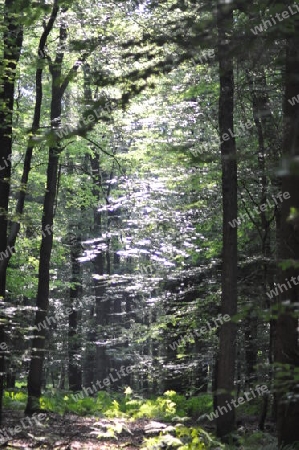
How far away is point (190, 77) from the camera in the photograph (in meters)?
11.8

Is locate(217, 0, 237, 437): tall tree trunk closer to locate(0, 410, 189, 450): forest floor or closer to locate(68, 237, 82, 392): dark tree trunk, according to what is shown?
locate(0, 410, 189, 450): forest floor

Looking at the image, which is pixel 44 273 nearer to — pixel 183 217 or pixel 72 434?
pixel 183 217

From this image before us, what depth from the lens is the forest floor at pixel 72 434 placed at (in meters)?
8.98

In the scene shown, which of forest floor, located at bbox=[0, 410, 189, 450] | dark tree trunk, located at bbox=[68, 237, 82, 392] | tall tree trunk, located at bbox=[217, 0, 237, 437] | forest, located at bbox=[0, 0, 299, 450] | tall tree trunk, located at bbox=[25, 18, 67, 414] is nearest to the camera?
forest, located at bbox=[0, 0, 299, 450]

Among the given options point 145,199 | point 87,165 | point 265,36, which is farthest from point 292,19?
point 87,165

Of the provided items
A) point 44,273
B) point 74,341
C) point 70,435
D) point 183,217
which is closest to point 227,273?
point 183,217

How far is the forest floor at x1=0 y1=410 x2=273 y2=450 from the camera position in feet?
29.5

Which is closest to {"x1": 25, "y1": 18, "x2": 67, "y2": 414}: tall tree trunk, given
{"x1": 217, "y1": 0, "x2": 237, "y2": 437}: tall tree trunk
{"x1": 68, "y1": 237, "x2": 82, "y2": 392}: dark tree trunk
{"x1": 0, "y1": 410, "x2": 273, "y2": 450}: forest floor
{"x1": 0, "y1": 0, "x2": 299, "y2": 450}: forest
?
{"x1": 0, "y1": 0, "x2": 299, "y2": 450}: forest

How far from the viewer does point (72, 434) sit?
10.6m

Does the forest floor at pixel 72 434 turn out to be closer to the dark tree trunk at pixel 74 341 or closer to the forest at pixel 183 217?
the forest at pixel 183 217

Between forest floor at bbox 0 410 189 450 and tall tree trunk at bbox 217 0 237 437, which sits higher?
tall tree trunk at bbox 217 0 237 437

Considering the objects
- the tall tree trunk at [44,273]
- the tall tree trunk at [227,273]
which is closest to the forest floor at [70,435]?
the tall tree trunk at [44,273]

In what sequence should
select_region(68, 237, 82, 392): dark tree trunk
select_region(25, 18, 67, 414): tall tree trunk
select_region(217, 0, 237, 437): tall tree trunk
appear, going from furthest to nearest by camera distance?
select_region(68, 237, 82, 392): dark tree trunk
select_region(25, 18, 67, 414): tall tree trunk
select_region(217, 0, 237, 437): tall tree trunk

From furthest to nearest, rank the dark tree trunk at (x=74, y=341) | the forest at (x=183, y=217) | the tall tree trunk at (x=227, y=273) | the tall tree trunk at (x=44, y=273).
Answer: the dark tree trunk at (x=74, y=341) < the tall tree trunk at (x=44, y=273) < the tall tree trunk at (x=227, y=273) < the forest at (x=183, y=217)
